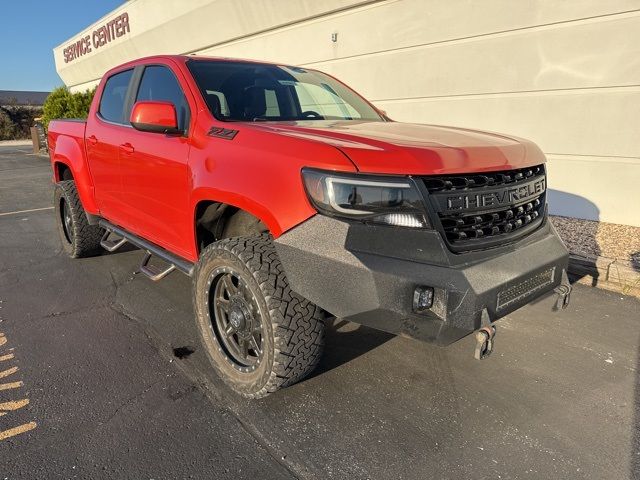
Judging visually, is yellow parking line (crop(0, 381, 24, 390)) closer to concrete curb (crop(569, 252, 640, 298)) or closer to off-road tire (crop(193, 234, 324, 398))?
off-road tire (crop(193, 234, 324, 398))

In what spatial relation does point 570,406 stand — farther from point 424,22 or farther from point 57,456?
point 424,22

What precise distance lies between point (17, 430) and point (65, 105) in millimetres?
19525

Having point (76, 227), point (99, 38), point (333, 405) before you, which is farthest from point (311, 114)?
point (99, 38)

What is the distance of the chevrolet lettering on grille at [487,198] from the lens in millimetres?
2117

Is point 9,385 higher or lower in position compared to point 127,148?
lower

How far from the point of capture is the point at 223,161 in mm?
2588

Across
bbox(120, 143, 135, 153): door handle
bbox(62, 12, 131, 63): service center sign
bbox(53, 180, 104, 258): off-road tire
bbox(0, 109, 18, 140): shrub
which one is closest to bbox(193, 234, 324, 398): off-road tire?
bbox(120, 143, 135, 153): door handle

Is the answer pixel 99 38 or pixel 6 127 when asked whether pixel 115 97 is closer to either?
pixel 99 38

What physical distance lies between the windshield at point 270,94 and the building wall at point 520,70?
11.8 ft

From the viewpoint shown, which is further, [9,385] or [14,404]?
[9,385]

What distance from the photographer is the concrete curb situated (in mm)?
4176

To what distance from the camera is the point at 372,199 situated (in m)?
2.07

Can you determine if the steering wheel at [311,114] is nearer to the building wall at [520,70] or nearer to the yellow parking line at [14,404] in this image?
the yellow parking line at [14,404]

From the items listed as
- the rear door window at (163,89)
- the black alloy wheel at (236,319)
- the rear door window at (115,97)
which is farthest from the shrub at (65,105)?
the black alloy wheel at (236,319)
